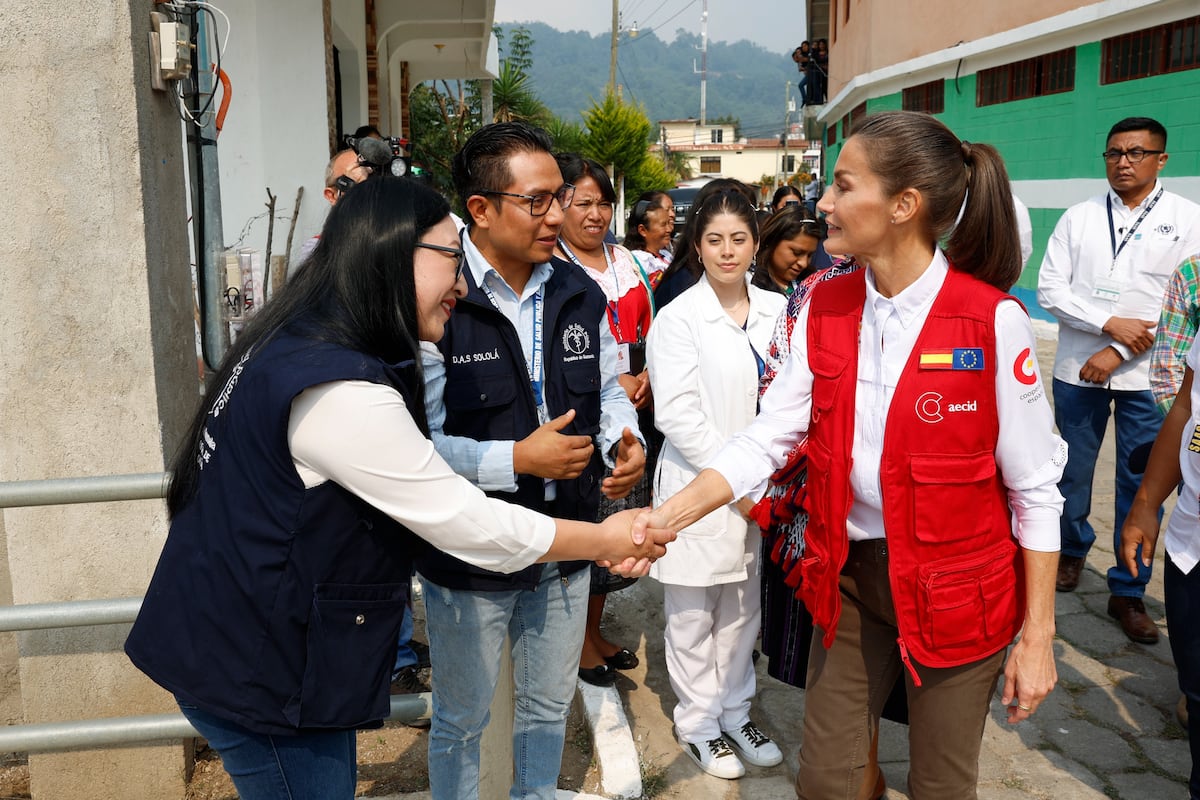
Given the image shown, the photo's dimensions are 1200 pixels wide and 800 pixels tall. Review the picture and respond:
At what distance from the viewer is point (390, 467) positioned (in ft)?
6.27

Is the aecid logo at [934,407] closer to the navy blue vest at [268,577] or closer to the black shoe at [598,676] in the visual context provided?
the navy blue vest at [268,577]

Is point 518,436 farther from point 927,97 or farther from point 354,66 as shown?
point 927,97

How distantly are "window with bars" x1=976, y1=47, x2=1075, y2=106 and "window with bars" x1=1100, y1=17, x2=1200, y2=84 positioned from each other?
0.89 m

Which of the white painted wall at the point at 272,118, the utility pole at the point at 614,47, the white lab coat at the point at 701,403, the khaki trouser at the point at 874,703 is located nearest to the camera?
the khaki trouser at the point at 874,703

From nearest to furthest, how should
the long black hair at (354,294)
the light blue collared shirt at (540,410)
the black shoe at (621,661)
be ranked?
1. the long black hair at (354,294)
2. the light blue collared shirt at (540,410)
3. the black shoe at (621,661)

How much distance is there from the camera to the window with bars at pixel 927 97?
55.2 ft

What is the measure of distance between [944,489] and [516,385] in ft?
3.74

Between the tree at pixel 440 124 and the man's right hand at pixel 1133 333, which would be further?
the tree at pixel 440 124

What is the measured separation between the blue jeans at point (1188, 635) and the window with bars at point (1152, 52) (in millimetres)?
9002

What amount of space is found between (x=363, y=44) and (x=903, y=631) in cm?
1141

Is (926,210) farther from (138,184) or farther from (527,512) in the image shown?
(138,184)

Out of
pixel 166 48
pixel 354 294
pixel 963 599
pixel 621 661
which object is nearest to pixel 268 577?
pixel 354 294

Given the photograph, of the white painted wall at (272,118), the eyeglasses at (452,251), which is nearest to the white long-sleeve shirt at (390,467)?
the eyeglasses at (452,251)

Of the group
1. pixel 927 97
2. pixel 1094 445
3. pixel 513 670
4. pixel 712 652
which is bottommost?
pixel 712 652
